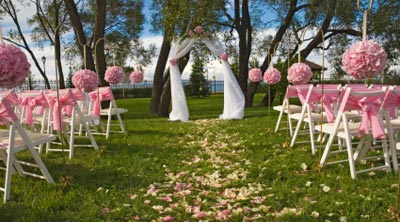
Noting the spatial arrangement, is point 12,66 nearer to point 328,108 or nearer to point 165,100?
point 328,108

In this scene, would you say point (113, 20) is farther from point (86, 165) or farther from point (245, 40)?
point (86, 165)

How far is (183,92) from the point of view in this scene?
35.6 feet

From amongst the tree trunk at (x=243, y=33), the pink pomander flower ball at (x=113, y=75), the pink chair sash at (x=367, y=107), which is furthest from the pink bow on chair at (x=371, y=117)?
the tree trunk at (x=243, y=33)

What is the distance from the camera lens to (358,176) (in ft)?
13.5

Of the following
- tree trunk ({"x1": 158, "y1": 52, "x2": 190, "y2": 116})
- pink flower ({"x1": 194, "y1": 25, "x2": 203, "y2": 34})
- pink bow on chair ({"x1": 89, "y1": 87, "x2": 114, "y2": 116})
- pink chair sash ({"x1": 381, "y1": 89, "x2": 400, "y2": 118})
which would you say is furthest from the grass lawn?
tree trunk ({"x1": 158, "y1": 52, "x2": 190, "y2": 116})

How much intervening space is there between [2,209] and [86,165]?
5.52 feet

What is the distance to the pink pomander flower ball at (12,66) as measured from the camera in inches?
116

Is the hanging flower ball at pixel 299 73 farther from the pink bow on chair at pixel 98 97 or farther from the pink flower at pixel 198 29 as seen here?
the pink flower at pixel 198 29

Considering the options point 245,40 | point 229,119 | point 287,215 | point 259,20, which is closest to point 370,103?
point 287,215

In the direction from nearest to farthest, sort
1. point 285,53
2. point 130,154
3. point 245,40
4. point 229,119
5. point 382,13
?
point 130,154 → point 229,119 → point 382,13 → point 245,40 → point 285,53

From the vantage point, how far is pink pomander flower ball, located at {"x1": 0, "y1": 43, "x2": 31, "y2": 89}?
116 inches

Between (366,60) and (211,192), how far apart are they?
1.94 metres

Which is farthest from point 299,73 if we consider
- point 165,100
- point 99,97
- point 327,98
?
point 165,100

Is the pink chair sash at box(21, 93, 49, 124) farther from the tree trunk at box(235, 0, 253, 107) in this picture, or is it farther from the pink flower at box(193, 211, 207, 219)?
the tree trunk at box(235, 0, 253, 107)
